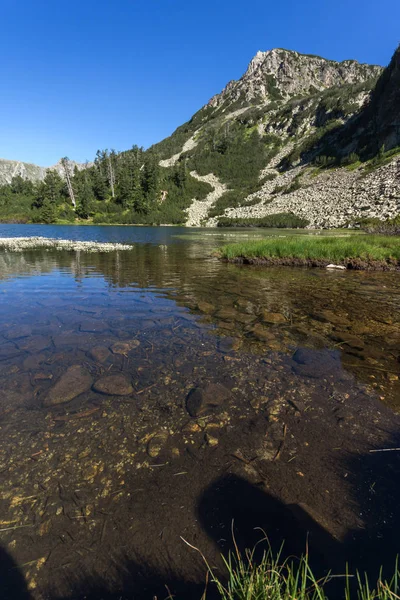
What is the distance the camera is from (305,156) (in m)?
127

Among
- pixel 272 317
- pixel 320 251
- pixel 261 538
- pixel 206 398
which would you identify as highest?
pixel 320 251

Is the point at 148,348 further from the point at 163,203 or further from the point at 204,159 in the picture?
the point at 204,159

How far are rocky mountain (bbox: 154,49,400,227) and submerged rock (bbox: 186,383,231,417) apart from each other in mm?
61529

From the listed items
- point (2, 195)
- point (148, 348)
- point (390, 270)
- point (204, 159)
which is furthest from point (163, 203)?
point (148, 348)

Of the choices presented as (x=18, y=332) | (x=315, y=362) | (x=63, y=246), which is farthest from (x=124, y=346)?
(x=63, y=246)

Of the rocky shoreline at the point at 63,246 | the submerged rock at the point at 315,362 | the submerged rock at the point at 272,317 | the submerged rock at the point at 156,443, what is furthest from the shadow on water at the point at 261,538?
the rocky shoreline at the point at 63,246

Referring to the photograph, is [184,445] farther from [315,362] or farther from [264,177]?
[264,177]

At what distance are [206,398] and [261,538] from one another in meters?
2.48

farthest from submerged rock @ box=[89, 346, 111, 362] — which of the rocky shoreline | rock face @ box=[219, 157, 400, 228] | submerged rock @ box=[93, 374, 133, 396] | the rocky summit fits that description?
rock face @ box=[219, 157, 400, 228]

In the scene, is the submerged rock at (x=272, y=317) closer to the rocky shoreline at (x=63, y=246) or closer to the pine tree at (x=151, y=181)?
the rocky shoreline at (x=63, y=246)

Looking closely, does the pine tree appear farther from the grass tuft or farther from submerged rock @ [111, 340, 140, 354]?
submerged rock @ [111, 340, 140, 354]

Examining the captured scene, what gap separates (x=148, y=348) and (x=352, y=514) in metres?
5.25

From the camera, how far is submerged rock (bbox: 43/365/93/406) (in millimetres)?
5125

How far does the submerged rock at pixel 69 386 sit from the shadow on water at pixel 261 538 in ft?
8.49
